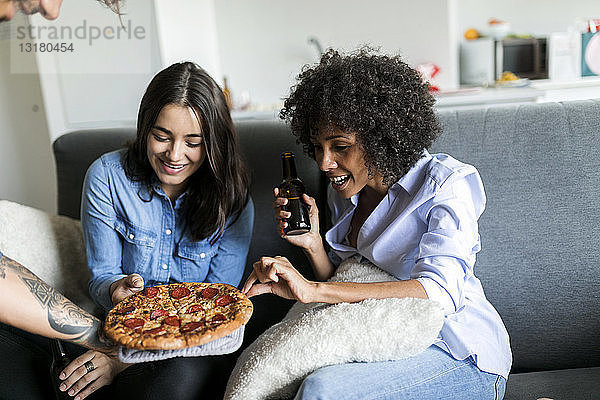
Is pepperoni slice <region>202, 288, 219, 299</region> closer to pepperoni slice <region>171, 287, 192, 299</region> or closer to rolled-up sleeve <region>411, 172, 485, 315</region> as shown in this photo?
pepperoni slice <region>171, 287, 192, 299</region>

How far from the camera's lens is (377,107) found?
4.93 feet

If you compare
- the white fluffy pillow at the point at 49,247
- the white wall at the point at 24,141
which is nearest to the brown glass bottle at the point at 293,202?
the white fluffy pillow at the point at 49,247

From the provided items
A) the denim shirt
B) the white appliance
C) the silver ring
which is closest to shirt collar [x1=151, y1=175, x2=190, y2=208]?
the denim shirt

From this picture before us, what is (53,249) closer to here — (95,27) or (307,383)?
(307,383)

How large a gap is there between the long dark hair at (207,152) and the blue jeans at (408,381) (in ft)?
2.01

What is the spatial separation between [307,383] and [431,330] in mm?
297

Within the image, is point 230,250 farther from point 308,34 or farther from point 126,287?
point 308,34

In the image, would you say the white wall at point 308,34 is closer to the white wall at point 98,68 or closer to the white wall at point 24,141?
the white wall at point 98,68

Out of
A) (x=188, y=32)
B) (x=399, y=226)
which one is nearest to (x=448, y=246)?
(x=399, y=226)

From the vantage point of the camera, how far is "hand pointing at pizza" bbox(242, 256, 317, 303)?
1440 mm

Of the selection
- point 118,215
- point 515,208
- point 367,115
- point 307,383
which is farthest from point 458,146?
point 118,215

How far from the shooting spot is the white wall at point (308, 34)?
160 inches

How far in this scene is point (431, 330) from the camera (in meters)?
1.34

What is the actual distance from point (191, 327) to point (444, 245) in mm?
604
